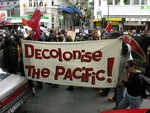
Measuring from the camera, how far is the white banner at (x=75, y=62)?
17.2 ft

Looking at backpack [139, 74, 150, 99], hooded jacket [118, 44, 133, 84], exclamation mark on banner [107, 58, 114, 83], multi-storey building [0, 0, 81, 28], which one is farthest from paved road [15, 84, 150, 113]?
multi-storey building [0, 0, 81, 28]

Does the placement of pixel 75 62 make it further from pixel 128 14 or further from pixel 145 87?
pixel 128 14

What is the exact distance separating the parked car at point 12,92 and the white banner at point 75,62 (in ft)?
1.85

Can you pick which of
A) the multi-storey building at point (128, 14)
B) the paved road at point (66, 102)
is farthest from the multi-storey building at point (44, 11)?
the paved road at point (66, 102)

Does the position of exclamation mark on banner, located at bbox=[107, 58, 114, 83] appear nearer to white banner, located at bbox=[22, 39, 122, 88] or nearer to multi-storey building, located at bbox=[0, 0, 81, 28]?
white banner, located at bbox=[22, 39, 122, 88]

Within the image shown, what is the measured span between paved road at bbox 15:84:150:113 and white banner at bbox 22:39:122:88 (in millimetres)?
785

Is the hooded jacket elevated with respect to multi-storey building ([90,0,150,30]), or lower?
lower

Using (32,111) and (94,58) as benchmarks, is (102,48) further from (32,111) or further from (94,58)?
(32,111)

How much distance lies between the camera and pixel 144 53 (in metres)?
6.85

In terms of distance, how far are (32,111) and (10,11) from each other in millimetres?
40563

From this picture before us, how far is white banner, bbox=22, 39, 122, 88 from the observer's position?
5.24 m

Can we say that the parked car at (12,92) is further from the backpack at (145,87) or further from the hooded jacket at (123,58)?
the backpack at (145,87)

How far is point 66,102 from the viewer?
6410 mm

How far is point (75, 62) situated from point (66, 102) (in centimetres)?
145
